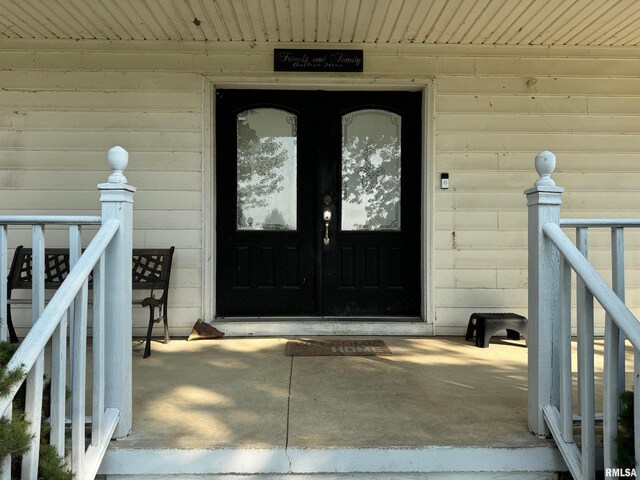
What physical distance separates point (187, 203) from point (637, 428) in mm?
3564

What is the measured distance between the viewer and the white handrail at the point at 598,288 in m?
1.63

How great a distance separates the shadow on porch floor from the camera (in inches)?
84.0

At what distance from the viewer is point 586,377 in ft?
6.30

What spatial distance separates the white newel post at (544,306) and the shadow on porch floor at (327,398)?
0.60 ft

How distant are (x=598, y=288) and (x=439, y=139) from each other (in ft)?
8.91

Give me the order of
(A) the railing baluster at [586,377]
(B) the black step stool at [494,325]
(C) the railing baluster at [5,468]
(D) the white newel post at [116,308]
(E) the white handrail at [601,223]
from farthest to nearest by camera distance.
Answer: (B) the black step stool at [494,325]
(D) the white newel post at [116,308]
(E) the white handrail at [601,223]
(A) the railing baluster at [586,377]
(C) the railing baluster at [5,468]

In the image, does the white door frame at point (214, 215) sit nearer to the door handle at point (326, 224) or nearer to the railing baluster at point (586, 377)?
the door handle at point (326, 224)

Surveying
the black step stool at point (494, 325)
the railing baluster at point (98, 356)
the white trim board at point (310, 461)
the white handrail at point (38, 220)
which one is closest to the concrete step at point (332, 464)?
the white trim board at point (310, 461)

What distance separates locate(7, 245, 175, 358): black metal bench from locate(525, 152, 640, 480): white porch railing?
2.78 metres

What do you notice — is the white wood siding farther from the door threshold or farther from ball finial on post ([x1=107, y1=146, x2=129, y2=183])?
ball finial on post ([x1=107, y1=146, x2=129, y2=183])

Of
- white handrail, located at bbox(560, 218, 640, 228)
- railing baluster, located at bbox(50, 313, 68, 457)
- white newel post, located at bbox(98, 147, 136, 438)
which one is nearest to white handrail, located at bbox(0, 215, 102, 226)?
white newel post, located at bbox(98, 147, 136, 438)

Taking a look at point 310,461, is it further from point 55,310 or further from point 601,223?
point 601,223

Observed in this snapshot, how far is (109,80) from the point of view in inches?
166

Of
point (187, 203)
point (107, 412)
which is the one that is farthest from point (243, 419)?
point (187, 203)
